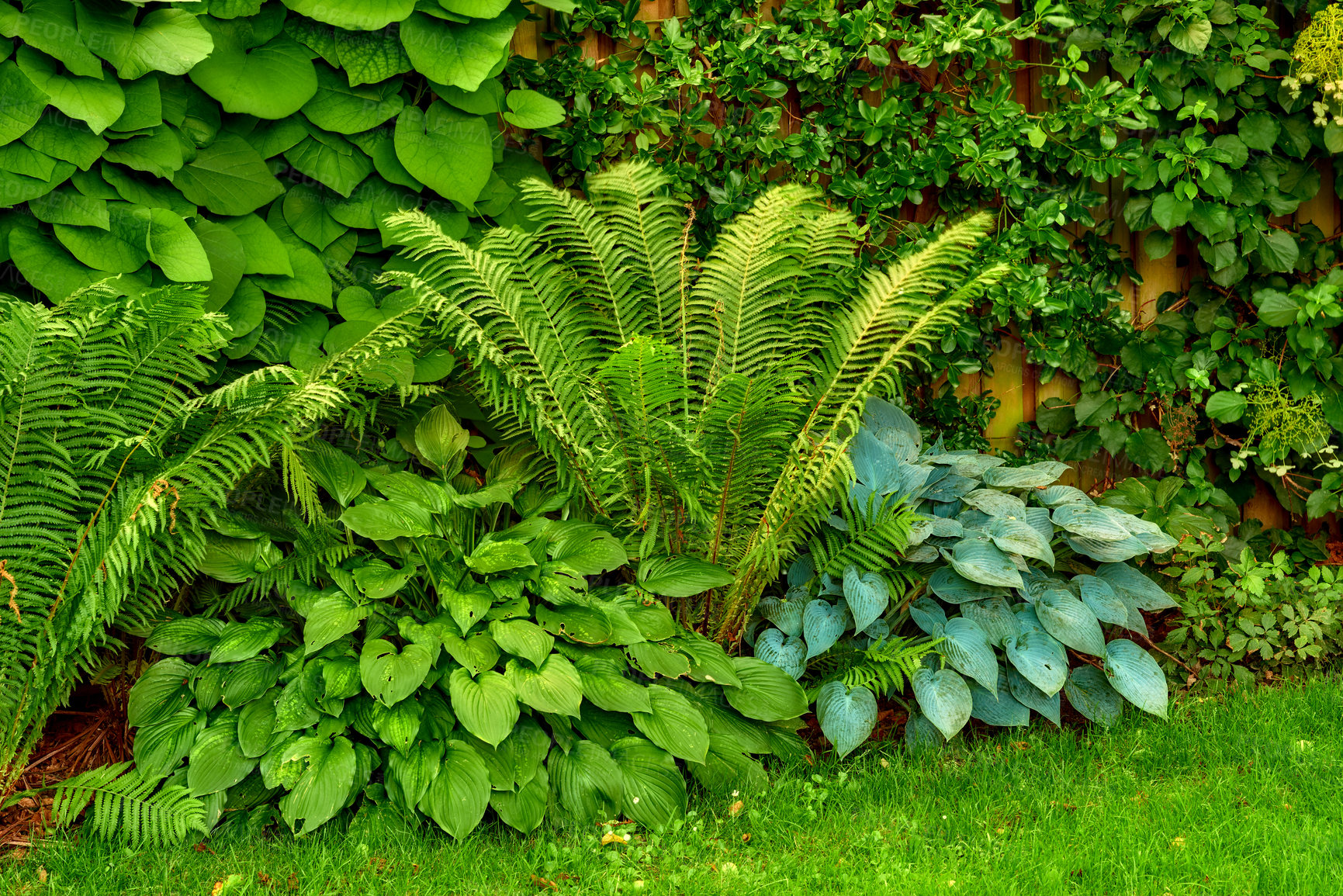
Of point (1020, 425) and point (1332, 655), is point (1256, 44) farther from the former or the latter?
point (1332, 655)

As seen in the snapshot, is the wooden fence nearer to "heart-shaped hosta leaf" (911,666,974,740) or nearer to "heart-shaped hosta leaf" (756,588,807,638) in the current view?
"heart-shaped hosta leaf" (756,588,807,638)

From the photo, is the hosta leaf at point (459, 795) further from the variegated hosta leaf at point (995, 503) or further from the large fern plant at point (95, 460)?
the variegated hosta leaf at point (995, 503)

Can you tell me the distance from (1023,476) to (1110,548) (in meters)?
0.33

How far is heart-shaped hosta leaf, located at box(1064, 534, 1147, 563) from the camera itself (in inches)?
122

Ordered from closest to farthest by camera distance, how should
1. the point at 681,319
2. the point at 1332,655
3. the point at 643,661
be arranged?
the point at 643,661 < the point at 681,319 < the point at 1332,655

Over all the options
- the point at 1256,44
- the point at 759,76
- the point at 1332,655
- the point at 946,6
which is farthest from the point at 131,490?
the point at 1256,44

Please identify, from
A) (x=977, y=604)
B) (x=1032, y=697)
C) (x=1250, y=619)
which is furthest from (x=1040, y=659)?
(x=1250, y=619)

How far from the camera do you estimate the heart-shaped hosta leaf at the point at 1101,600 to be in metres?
3.03

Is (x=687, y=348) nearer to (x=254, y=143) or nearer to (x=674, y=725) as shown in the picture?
(x=674, y=725)

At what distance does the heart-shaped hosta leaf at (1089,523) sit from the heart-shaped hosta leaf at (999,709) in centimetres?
52

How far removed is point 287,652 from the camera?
2.55m

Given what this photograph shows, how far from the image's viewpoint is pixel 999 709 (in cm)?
291

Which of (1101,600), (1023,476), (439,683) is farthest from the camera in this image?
(1023,476)

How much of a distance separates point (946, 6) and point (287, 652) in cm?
284
